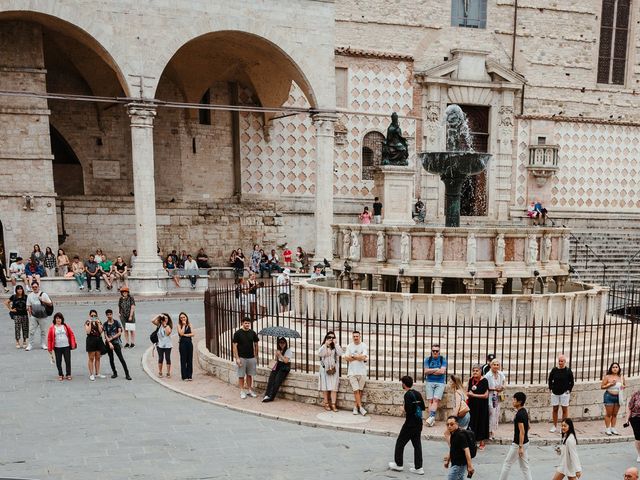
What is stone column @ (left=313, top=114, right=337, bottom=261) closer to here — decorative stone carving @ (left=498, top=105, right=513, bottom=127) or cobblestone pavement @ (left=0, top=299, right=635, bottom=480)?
decorative stone carving @ (left=498, top=105, right=513, bottom=127)

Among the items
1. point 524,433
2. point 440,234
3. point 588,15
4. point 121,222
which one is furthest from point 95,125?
point 588,15

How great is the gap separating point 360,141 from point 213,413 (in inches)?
714

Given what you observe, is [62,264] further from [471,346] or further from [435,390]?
[471,346]

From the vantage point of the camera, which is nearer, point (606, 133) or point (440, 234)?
point (440, 234)

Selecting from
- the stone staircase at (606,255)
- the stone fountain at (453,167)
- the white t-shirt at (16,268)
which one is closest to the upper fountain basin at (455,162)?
the stone fountain at (453,167)

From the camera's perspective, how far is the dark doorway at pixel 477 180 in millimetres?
26734

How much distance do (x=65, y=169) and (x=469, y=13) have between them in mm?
18931

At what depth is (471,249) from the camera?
A: 10.8 meters

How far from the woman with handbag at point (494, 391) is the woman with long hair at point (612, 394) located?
153cm

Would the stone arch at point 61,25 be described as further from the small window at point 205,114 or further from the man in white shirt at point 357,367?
the man in white shirt at point 357,367

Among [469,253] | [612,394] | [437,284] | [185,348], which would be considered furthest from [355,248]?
[612,394]

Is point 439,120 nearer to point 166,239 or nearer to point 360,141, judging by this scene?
point 360,141

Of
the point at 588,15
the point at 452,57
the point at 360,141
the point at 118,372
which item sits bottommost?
the point at 118,372

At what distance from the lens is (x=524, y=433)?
6598mm
